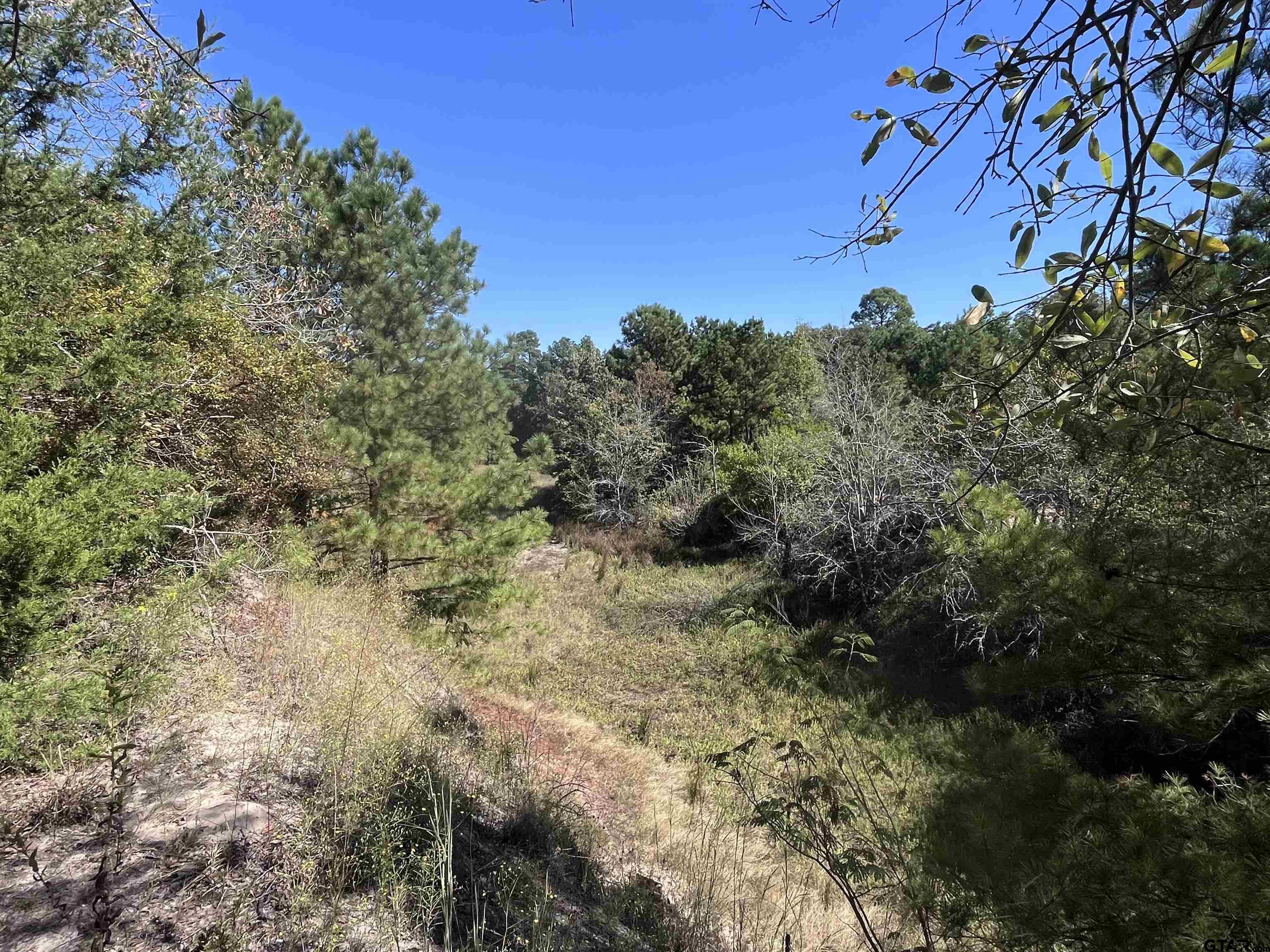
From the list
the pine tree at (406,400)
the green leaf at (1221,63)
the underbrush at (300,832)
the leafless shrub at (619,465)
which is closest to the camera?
the green leaf at (1221,63)

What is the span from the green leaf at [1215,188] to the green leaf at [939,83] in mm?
434

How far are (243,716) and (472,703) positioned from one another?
2.36 meters

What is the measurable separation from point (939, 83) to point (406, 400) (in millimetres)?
7301

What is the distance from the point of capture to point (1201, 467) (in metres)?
2.61

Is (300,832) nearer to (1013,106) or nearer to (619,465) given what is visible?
(1013,106)

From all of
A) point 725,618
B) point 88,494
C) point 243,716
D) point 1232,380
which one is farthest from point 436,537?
point 1232,380

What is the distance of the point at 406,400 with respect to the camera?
7.33 m

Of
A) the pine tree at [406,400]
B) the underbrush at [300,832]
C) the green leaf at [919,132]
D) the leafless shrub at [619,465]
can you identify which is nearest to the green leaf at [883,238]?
the green leaf at [919,132]

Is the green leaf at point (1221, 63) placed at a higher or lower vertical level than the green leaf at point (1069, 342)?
higher

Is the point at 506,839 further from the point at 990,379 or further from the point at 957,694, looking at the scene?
the point at 957,694

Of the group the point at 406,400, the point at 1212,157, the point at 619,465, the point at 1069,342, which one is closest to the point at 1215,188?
the point at 1212,157

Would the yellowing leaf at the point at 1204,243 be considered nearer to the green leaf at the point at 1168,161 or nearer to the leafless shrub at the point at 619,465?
the green leaf at the point at 1168,161

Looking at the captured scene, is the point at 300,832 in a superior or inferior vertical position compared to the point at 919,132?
inferior

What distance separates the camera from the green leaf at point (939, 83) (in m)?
0.97
